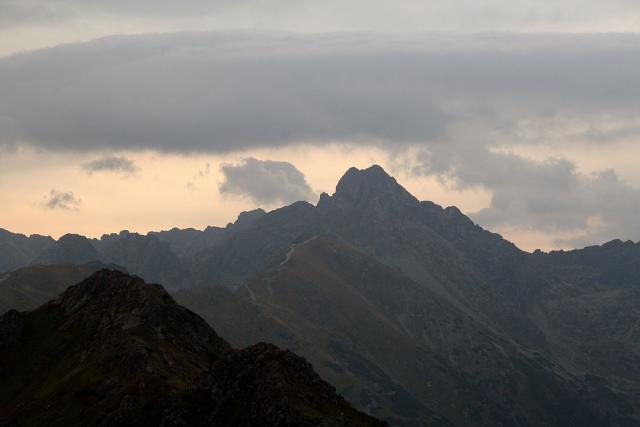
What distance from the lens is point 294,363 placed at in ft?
573

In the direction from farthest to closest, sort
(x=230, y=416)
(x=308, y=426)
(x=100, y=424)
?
(x=100, y=424), (x=230, y=416), (x=308, y=426)

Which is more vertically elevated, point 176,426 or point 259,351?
point 259,351

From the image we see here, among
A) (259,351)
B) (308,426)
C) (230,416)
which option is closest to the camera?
(308,426)

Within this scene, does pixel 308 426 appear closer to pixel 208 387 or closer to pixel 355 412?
pixel 355 412

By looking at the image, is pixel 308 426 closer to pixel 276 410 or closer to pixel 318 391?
pixel 276 410

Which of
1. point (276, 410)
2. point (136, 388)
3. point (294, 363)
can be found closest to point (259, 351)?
point (294, 363)

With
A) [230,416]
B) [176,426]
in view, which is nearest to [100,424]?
[176,426]

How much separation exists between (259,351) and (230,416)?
52.4ft

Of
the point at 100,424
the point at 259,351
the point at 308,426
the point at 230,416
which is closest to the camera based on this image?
the point at 308,426

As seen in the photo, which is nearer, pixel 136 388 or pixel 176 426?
pixel 176 426

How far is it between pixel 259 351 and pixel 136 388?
33970 millimetres

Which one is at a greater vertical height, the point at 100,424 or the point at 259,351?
the point at 259,351

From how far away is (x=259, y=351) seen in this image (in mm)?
177250

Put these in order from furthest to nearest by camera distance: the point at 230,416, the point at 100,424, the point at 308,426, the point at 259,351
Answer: the point at 100,424 → the point at 259,351 → the point at 230,416 → the point at 308,426
